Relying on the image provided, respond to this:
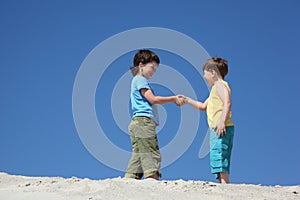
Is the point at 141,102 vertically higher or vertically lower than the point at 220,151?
higher

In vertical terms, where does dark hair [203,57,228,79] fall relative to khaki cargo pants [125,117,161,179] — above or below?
above

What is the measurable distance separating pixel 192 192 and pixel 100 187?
0.75 m

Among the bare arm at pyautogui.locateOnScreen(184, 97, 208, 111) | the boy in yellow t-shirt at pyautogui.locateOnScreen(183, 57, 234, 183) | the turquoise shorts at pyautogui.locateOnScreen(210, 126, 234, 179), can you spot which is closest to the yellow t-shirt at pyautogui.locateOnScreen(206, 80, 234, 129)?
the boy in yellow t-shirt at pyautogui.locateOnScreen(183, 57, 234, 183)

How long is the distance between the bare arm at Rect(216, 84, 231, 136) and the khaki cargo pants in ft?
2.58

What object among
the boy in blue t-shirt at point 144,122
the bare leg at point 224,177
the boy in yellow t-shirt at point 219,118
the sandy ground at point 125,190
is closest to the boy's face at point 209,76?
the boy in yellow t-shirt at point 219,118

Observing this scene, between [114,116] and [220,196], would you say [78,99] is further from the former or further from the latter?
[220,196]

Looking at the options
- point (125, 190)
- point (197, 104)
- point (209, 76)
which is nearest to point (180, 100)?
point (197, 104)

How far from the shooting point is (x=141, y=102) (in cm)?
572

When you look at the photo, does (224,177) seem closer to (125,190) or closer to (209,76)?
(209,76)

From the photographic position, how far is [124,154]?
6.40 m

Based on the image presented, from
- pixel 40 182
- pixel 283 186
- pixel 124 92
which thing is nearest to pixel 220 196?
pixel 283 186

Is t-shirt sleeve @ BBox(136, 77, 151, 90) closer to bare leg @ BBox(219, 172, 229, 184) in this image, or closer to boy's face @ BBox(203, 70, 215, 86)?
boy's face @ BBox(203, 70, 215, 86)

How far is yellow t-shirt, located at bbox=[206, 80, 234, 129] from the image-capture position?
218 inches

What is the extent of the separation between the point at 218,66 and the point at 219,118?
0.72m
